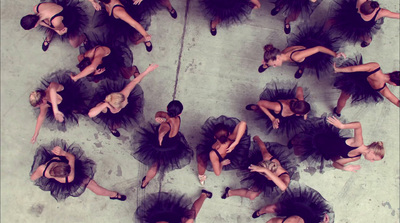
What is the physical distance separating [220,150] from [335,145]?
5.11ft

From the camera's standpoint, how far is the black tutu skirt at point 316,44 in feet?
14.9

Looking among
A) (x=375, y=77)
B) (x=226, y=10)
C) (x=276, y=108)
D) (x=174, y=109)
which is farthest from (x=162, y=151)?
(x=375, y=77)

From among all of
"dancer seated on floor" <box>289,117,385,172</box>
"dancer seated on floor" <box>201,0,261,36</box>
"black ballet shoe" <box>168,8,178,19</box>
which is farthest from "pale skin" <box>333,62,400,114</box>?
"black ballet shoe" <box>168,8,178,19</box>

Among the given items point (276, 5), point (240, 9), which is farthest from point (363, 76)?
point (240, 9)

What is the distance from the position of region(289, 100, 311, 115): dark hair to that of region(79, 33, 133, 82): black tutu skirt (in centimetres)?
236

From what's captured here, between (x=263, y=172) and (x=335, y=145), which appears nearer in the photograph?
(x=263, y=172)

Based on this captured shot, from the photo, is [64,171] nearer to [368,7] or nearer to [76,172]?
[76,172]

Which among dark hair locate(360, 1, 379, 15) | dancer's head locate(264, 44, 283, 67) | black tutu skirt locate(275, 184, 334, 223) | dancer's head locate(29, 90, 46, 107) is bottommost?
black tutu skirt locate(275, 184, 334, 223)

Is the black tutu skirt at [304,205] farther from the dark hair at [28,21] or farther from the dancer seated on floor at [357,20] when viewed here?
the dark hair at [28,21]

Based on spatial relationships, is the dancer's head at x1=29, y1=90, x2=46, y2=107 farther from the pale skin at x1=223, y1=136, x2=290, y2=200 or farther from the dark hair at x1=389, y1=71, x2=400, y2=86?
the dark hair at x1=389, y1=71, x2=400, y2=86

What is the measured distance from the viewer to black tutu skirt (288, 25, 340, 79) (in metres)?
4.55

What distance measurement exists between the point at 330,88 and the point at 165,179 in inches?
114

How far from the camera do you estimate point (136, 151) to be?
466cm

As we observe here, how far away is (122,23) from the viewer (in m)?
4.48
